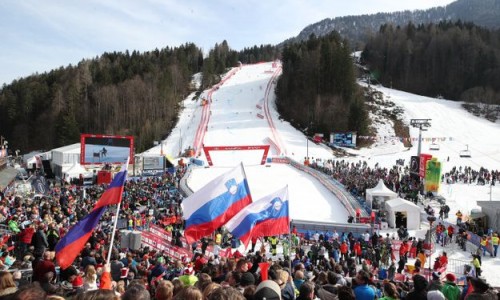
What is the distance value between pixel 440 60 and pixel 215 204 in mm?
86560

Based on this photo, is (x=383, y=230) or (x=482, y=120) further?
(x=482, y=120)

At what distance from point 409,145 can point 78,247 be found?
1839 inches

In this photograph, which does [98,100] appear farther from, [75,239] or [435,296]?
[435,296]

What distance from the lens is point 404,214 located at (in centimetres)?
2034

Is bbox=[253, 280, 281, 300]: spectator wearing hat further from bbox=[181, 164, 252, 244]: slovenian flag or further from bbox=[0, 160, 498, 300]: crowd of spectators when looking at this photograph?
bbox=[181, 164, 252, 244]: slovenian flag

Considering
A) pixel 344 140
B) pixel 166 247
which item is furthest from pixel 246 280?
pixel 344 140

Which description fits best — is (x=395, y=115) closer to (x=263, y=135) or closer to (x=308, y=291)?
(x=263, y=135)

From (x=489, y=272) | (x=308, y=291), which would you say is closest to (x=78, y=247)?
(x=308, y=291)

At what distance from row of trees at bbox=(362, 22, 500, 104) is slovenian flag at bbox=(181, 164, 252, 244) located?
2951 inches

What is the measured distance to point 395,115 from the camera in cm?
6125

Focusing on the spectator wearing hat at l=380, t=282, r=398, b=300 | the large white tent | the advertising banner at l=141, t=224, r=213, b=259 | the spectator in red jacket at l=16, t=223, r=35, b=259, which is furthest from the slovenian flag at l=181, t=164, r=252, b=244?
the large white tent

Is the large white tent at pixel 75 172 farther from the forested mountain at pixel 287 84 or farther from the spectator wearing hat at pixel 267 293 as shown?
the spectator wearing hat at pixel 267 293

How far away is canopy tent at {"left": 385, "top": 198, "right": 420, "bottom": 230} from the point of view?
20.1 m

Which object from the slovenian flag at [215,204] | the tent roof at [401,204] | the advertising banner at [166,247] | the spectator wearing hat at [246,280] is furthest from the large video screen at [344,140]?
the spectator wearing hat at [246,280]
